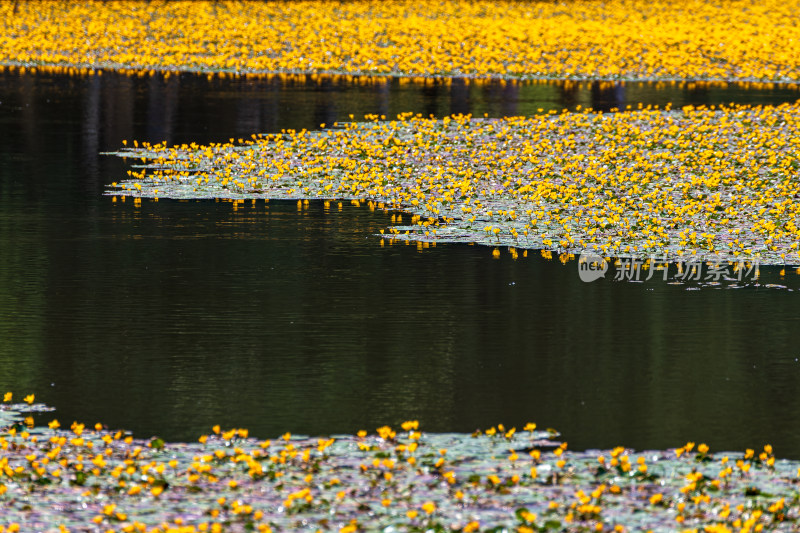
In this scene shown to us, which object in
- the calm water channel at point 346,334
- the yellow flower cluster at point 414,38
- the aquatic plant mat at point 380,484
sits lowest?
the aquatic plant mat at point 380,484

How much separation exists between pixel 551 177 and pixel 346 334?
314 inches

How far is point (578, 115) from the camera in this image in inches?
964

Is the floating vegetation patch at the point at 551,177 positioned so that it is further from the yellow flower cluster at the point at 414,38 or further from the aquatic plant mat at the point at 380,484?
the yellow flower cluster at the point at 414,38

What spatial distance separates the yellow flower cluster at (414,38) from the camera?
35031mm

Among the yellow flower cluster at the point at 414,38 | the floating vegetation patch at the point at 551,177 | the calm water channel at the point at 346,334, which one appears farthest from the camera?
the yellow flower cluster at the point at 414,38

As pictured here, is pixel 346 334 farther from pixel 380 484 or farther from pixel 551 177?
pixel 551 177

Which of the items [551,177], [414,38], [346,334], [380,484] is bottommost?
[380,484]

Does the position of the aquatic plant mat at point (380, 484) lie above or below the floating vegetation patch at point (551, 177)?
below

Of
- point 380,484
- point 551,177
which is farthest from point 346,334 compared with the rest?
point 551,177

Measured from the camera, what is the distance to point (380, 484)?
800 cm

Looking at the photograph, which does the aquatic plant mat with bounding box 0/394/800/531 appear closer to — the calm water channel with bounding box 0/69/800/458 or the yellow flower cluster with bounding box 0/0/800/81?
the calm water channel with bounding box 0/69/800/458

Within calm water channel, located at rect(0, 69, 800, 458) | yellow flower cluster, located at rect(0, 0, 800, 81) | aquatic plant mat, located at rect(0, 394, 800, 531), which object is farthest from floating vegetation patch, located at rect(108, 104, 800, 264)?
yellow flower cluster, located at rect(0, 0, 800, 81)

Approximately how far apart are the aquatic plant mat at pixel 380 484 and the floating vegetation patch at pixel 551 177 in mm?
6081

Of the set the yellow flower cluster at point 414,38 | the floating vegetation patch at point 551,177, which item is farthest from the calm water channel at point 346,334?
the yellow flower cluster at point 414,38
